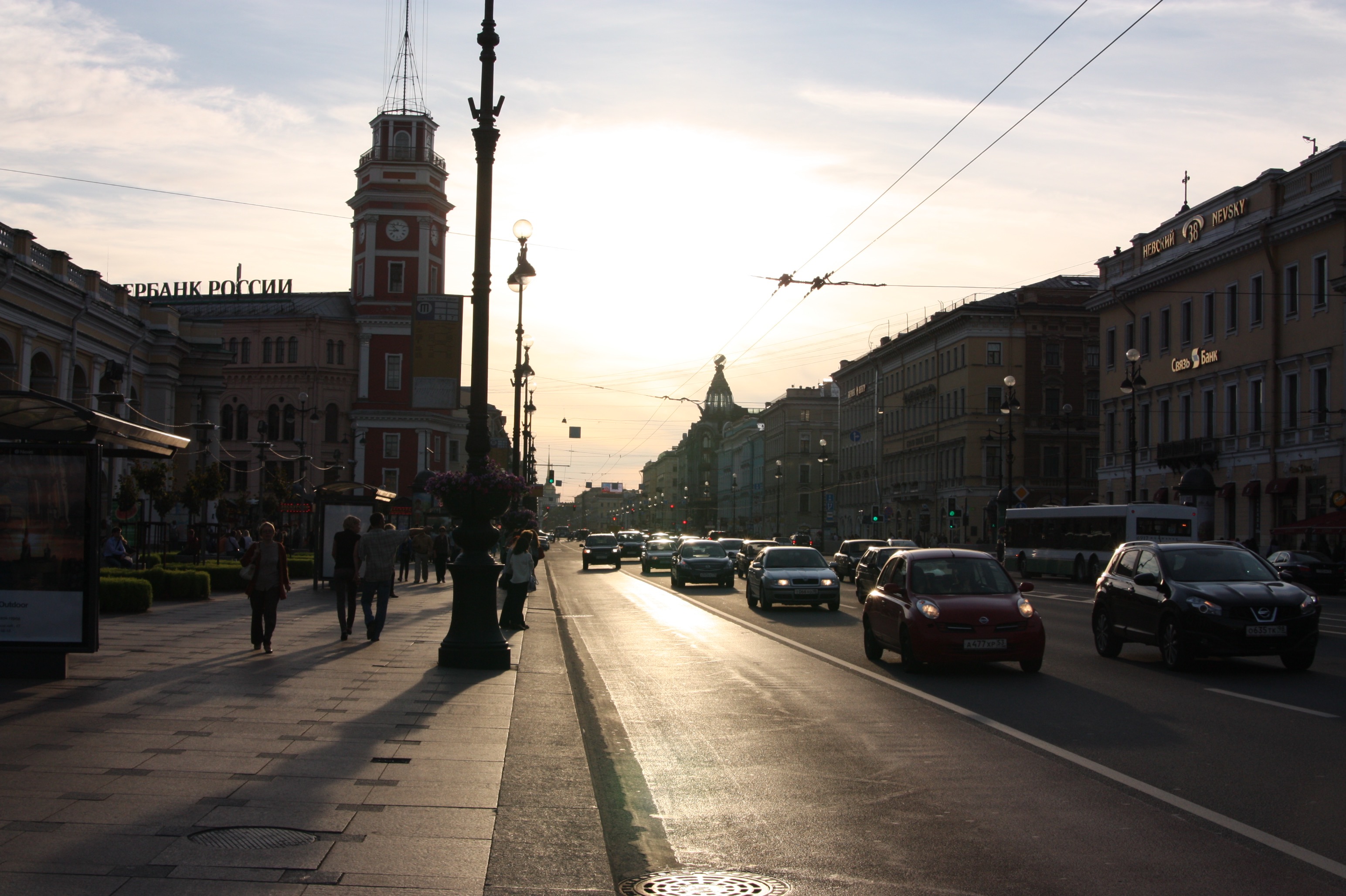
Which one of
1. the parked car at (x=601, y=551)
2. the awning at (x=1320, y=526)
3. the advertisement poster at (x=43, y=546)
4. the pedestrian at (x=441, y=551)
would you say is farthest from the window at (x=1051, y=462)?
the advertisement poster at (x=43, y=546)

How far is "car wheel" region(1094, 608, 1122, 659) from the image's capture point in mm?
16906

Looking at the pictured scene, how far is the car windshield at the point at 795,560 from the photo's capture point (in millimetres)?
28828

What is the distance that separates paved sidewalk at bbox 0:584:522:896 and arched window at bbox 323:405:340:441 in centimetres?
7783

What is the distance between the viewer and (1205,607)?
1478 centimetres

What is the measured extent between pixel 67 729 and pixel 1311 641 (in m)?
13.1

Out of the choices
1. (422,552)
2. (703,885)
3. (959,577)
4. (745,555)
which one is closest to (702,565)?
(422,552)

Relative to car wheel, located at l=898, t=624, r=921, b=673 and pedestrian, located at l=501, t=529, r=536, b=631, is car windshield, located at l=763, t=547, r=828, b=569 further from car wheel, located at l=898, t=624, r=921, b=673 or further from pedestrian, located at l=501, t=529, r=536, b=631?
car wheel, located at l=898, t=624, r=921, b=673


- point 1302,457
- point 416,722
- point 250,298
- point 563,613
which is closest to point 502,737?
point 416,722

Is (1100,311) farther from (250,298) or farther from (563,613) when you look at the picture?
(250,298)

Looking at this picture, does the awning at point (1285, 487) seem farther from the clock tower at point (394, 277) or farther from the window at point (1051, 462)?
the clock tower at point (394, 277)

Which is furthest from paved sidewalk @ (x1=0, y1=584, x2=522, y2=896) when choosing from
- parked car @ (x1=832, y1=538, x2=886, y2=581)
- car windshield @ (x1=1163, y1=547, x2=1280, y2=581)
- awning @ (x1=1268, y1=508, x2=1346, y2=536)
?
awning @ (x1=1268, y1=508, x2=1346, y2=536)

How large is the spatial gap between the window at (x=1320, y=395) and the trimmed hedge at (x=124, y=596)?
42968mm

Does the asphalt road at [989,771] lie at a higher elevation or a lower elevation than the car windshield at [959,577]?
lower

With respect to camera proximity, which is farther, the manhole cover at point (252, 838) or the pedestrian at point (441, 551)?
the pedestrian at point (441, 551)
